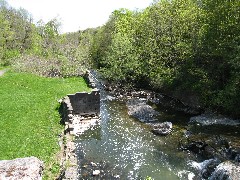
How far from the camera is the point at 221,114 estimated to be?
109 ft

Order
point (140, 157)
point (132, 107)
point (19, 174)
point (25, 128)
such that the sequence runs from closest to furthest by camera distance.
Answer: point (19, 174)
point (140, 157)
point (25, 128)
point (132, 107)

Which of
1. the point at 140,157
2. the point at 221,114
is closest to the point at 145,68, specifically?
the point at 221,114

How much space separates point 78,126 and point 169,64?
17424mm

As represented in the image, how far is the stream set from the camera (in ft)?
68.8

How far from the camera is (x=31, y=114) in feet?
93.9

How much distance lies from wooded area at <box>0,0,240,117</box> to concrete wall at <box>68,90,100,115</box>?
11210mm

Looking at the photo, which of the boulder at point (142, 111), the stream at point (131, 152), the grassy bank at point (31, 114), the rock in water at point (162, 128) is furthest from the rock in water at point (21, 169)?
the boulder at point (142, 111)

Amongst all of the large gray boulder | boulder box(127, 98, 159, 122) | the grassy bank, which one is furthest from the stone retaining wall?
the large gray boulder

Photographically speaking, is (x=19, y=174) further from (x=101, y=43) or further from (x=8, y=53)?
(x=8, y=53)

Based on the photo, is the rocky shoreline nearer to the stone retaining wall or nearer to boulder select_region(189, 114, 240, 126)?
boulder select_region(189, 114, 240, 126)

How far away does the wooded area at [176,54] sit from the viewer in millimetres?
31172

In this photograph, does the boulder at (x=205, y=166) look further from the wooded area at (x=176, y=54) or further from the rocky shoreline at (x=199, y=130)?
the wooded area at (x=176, y=54)

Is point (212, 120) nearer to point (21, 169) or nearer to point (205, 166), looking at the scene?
point (205, 166)

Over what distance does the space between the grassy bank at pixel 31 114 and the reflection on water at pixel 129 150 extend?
2934mm
